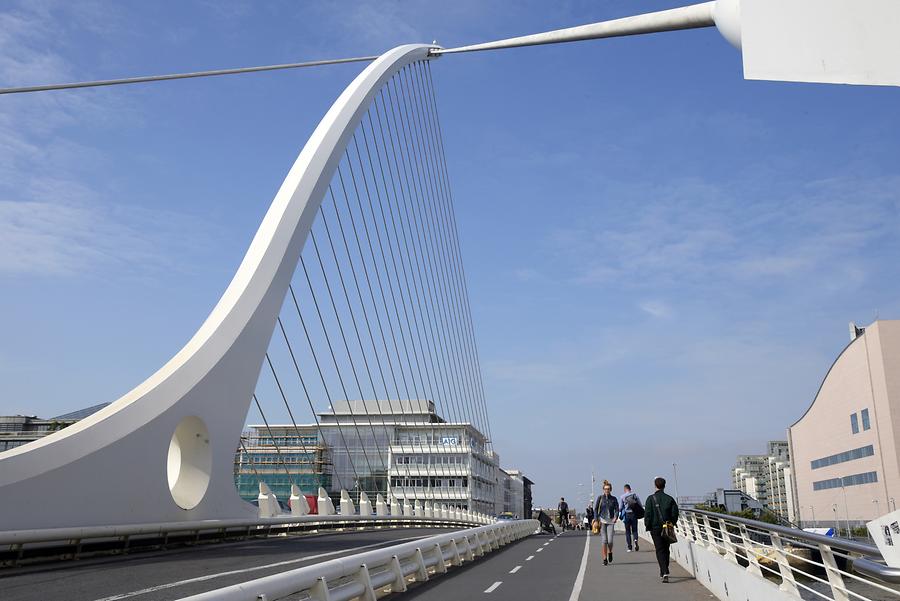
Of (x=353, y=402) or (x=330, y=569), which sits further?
(x=353, y=402)

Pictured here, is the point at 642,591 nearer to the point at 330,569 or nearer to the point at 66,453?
the point at 330,569

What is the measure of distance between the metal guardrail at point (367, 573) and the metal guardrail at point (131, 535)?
5006 mm

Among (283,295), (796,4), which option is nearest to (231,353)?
(283,295)

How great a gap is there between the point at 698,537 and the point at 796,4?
44.5 feet

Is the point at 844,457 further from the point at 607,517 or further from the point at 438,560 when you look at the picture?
the point at 438,560

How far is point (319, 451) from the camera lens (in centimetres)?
4647

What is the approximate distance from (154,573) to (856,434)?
237 ft

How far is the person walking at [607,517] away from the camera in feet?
56.7

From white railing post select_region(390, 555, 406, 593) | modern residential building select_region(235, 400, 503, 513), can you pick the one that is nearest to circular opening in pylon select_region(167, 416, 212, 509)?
white railing post select_region(390, 555, 406, 593)

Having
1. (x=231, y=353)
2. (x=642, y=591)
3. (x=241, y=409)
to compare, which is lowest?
(x=642, y=591)

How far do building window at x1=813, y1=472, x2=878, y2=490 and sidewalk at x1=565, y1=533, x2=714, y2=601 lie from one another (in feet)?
186

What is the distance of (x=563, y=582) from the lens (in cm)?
1334

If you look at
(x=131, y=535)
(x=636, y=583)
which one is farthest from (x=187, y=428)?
(x=636, y=583)

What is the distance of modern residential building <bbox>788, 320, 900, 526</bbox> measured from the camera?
62438 mm
